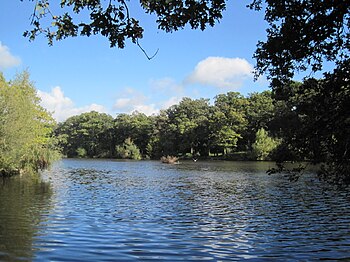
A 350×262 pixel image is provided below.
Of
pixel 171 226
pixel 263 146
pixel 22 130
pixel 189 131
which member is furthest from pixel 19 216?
pixel 189 131

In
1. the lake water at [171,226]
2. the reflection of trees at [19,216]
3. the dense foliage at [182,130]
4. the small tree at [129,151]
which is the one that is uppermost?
the dense foliage at [182,130]

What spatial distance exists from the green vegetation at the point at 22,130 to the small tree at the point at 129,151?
6931cm

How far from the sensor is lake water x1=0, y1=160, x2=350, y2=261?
10664mm

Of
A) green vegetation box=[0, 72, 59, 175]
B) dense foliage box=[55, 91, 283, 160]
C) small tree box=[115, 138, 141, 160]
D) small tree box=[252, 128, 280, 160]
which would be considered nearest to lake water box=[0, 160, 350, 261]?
green vegetation box=[0, 72, 59, 175]

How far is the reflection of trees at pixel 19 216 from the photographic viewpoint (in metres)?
10.5

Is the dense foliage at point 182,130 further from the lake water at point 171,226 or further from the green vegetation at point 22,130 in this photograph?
the lake water at point 171,226

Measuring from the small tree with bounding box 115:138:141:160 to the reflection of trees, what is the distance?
8021 cm

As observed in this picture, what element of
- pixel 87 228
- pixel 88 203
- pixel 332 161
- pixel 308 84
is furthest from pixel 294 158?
pixel 88 203

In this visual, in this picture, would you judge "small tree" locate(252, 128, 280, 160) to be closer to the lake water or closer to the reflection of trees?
the lake water

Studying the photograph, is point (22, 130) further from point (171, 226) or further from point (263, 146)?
point (263, 146)

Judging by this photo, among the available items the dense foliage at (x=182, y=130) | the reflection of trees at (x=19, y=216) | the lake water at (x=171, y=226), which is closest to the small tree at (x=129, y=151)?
the dense foliage at (x=182, y=130)

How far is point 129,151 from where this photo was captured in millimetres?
108125

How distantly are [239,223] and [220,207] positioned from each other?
4.17 m

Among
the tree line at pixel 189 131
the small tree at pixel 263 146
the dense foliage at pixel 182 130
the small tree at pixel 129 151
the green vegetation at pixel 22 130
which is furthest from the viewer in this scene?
the small tree at pixel 129 151
